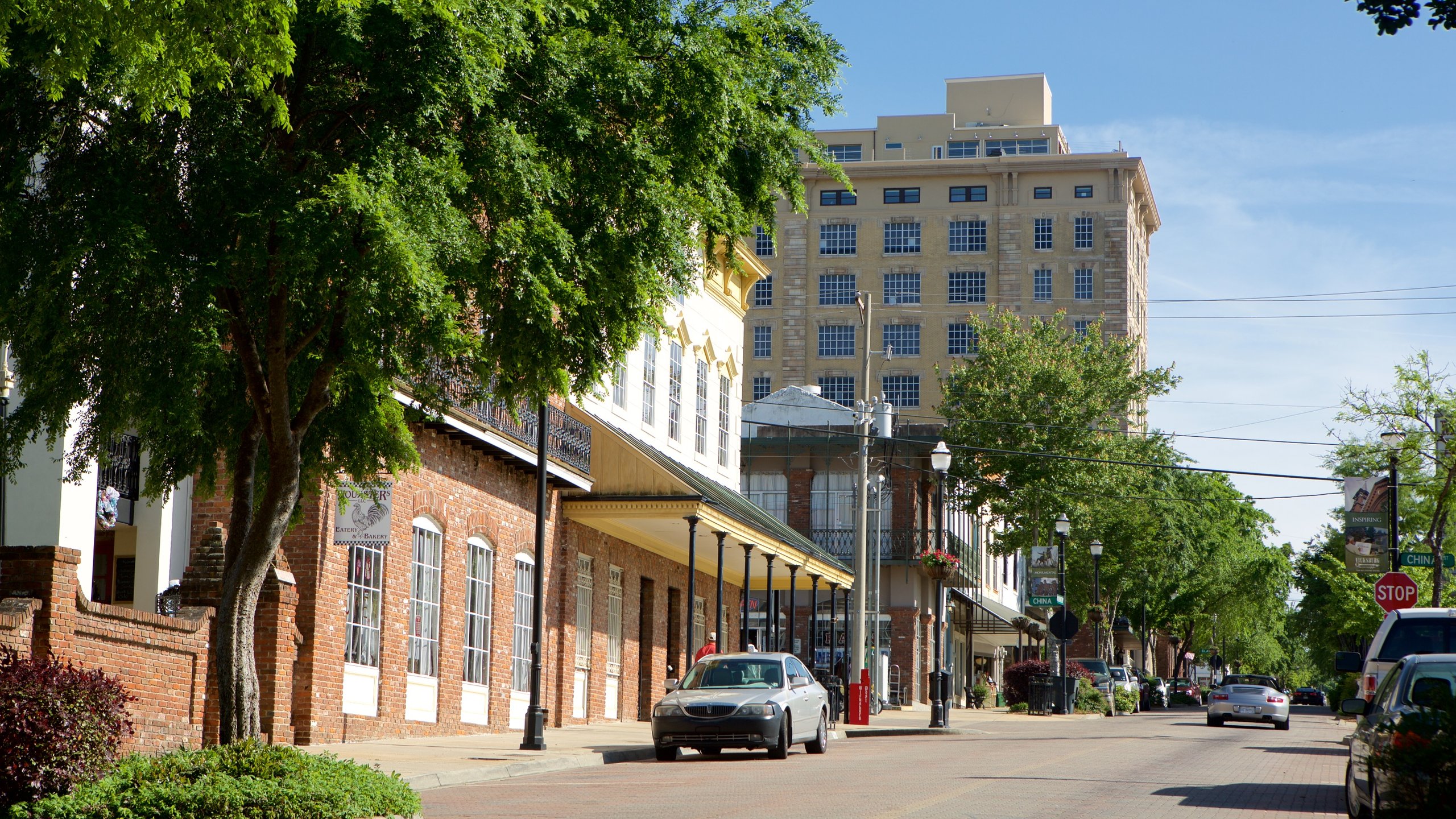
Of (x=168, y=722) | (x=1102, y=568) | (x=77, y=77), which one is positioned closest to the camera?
(x=77, y=77)

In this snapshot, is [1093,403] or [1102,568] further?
[1102,568]

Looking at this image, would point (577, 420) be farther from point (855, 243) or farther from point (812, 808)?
point (855, 243)

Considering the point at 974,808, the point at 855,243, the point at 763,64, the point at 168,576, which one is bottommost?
the point at 974,808

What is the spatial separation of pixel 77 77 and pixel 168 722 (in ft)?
28.9

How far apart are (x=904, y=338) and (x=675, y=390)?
167 feet

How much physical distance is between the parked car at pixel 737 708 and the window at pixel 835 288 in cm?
6230

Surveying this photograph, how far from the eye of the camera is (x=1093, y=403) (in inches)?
2073

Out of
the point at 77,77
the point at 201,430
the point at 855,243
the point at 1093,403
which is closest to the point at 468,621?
the point at 201,430

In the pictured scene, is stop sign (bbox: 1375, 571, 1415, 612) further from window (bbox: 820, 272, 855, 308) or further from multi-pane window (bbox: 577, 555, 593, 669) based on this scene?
window (bbox: 820, 272, 855, 308)

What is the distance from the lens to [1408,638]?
1759cm

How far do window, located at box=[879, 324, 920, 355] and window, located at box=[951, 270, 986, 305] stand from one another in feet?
8.55

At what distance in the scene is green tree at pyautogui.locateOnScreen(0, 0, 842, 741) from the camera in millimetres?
11125

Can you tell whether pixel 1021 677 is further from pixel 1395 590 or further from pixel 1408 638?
pixel 1408 638

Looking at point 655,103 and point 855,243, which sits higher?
point 855,243
